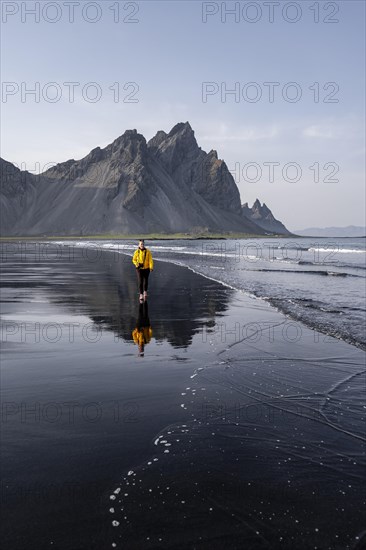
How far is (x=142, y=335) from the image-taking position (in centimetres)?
1128

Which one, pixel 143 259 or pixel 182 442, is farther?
pixel 143 259

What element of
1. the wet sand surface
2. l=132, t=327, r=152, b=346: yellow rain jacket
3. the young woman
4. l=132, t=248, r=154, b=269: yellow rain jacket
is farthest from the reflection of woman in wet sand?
l=132, t=248, r=154, b=269: yellow rain jacket

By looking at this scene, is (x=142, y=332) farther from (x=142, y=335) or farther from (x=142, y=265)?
(x=142, y=265)

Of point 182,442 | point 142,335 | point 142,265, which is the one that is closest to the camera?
point 182,442

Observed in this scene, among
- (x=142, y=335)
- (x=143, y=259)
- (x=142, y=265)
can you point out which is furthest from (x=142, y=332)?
(x=143, y=259)

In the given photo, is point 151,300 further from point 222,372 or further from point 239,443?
point 239,443

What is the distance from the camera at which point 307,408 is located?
6.36 meters

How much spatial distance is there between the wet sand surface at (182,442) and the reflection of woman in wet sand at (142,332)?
0.48ft

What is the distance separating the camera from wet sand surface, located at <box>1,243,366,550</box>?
3627mm

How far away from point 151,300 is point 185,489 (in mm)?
14232

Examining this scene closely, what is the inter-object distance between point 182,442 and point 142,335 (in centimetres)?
619

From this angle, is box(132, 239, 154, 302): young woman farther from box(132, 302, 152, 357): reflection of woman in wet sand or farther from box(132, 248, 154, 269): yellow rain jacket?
box(132, 302, 152, 357): reflection of woman in wet sand

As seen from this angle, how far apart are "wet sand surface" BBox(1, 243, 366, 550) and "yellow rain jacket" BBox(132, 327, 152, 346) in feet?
0.41

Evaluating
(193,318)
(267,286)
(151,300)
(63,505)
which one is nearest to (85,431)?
(63,505)
